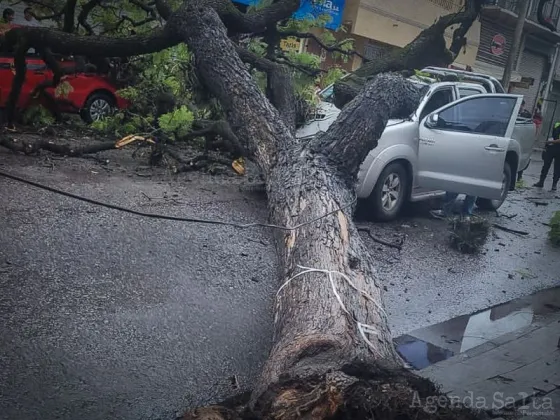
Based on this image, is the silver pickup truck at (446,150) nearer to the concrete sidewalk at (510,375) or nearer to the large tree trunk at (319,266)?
the large tree trunk at (319,266)

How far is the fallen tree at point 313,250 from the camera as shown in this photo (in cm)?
247

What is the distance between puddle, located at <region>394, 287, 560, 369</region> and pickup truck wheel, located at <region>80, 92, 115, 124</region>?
8597 mm

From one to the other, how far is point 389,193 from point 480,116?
5.52 ft

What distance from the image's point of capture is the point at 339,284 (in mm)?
3432

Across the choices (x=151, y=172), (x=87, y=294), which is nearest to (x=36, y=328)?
(x=87, y=294)

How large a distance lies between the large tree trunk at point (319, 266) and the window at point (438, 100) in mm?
2094

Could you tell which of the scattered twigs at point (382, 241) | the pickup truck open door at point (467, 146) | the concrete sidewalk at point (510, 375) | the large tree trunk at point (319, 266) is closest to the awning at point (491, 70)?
the pickup truck open door at point (467, 146)

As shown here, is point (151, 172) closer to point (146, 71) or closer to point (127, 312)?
point (146, 71)

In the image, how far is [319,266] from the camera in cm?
357

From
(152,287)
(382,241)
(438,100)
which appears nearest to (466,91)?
(438,100)

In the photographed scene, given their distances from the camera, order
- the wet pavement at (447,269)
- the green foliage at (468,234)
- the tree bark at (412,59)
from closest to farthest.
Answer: the wet pavement at (447,269)
the green foliage at (468,234)
the tree bark at (412,59)

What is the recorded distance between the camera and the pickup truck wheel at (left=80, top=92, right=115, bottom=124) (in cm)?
1188

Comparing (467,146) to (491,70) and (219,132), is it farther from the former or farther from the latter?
(491,70)

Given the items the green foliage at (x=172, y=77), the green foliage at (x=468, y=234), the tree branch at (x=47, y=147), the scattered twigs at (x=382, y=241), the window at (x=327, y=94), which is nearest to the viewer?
the scattered twigs at (x=382, y=241)
